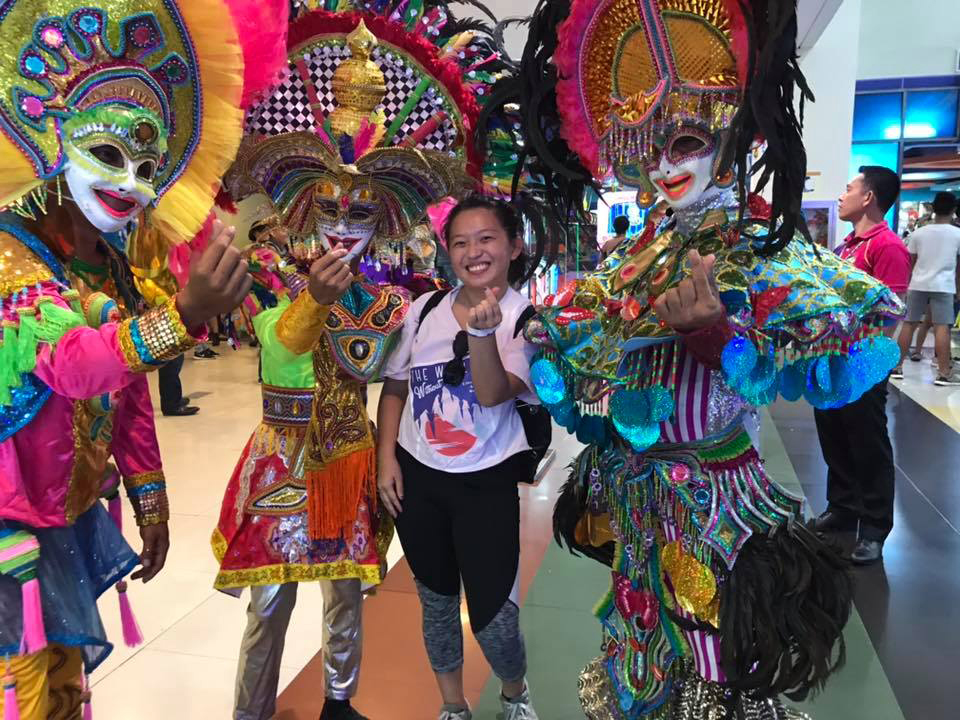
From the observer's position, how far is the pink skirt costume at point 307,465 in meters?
1.80

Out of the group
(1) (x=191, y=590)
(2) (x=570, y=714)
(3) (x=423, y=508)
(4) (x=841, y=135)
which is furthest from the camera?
(4) (x=841, y=135)

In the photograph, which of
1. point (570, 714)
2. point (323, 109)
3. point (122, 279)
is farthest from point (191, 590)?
point (323, 109)

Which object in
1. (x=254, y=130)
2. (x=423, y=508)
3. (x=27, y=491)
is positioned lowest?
(x=423, y=508)

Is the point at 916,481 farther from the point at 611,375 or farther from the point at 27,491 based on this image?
the point at 27,491

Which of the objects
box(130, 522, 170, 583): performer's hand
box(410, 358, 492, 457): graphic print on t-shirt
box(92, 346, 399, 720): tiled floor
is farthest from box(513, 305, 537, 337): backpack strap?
box(92, 346, 399, 720): tiled floor

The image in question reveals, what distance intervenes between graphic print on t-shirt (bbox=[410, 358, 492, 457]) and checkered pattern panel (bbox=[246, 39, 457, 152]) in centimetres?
64

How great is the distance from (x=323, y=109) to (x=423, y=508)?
1047 millimetres

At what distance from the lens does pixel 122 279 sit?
4.82ft

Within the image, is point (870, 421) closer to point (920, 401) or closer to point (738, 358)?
point (738, 358)

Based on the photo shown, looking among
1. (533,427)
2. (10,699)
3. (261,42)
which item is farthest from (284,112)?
(10,699)

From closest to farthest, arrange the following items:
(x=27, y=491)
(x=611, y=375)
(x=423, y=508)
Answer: (x=27, y=491) → (x=611, y=375) → (x=423, y=508)

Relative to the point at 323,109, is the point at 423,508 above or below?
below

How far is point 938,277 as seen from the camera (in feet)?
22.2

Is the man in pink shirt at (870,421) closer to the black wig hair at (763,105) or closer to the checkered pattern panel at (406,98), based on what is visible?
the black wig hair at (763,105)
